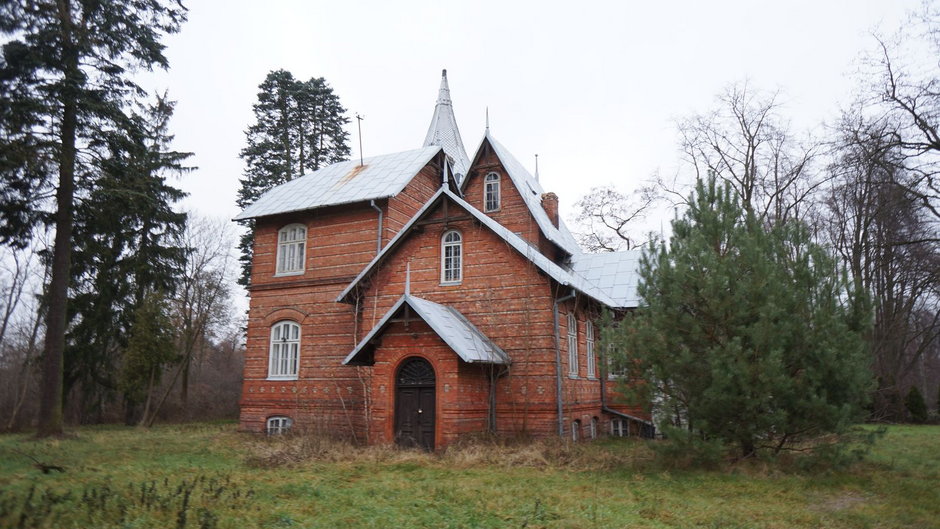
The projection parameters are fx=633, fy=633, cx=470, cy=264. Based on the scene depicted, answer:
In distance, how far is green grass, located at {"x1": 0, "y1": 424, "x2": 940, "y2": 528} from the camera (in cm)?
779

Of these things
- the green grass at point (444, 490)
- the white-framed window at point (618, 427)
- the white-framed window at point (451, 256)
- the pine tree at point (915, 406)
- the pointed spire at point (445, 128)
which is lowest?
the green grass at point (444, 490)

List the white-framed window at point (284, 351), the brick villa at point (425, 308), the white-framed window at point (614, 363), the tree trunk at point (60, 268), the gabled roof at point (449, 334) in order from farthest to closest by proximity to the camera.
A: the white-framed window at point (284, 351), the tree trunk at point (60, 268), the brick villa at point (425, 308), the gabled roof at point (449, 334), the white-framed window at point (614, 363)

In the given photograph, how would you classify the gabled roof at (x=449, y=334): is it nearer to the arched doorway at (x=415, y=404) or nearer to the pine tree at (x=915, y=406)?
the arched doorway at (x=415, y=404)

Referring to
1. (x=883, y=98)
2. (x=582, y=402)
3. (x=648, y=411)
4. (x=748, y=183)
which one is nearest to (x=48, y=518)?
(x=648, y=411)

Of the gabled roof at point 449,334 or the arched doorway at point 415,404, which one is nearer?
the gabled roof at point 449,334

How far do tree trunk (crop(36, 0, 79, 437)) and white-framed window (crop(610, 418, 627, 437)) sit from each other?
15710 mm

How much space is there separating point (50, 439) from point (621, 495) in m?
14.9

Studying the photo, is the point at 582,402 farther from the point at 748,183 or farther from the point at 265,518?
the point at 748,183

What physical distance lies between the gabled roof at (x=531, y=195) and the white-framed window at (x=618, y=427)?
6055mm

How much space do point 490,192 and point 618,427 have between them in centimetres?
915

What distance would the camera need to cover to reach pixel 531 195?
76.5ft

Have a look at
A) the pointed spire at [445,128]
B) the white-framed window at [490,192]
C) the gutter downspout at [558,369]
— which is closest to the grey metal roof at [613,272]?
the white-framed window at [490,192]

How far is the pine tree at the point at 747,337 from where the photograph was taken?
36.5 ft

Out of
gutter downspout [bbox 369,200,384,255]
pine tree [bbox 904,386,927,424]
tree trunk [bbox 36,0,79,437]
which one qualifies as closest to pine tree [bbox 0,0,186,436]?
tree trunk [bbox 36,0,79,437]
